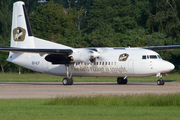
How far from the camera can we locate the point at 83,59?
2548 cm

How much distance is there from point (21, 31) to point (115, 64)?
9375 millimetres

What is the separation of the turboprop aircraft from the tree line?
41.3ft

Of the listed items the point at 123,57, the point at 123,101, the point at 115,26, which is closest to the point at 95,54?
the point at 123,57

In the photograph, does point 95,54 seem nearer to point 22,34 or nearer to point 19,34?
point 22,34

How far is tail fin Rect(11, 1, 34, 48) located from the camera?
2911 cm

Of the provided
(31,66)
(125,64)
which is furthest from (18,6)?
Answer: (125,64)

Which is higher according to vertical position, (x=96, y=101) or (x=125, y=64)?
(x=125, y=64)

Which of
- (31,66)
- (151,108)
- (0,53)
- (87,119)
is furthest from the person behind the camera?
(0,53)

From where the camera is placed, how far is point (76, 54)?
25.8 metres

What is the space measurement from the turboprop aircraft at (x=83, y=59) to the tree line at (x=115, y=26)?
1258 cm

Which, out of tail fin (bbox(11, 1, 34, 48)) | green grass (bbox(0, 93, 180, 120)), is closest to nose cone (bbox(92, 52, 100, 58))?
tail fin (bbox(11, 1, 34, 48))

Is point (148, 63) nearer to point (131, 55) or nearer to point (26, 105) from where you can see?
point (131, 55)

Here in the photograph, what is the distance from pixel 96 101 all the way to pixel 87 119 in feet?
11.1

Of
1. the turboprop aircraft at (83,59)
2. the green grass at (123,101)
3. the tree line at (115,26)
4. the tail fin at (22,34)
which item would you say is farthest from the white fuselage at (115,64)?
the tree line at (115,26)
